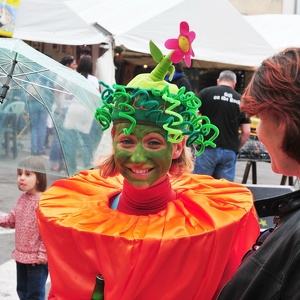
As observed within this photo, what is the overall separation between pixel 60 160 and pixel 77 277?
1.35 m

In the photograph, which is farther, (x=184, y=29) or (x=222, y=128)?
(x=222, y=128)

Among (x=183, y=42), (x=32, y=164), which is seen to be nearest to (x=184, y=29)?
(x=183, y=42)

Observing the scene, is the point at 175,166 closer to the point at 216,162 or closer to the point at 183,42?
the point at 183,42

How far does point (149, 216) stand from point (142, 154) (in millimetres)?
235

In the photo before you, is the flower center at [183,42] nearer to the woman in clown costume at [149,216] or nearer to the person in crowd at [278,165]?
the woman in clown costume at [149,216]

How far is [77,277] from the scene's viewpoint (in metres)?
2.17

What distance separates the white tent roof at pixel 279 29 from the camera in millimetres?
12245

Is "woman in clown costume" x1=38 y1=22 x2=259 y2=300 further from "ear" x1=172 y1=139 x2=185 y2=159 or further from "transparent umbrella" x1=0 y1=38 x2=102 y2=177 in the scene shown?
"transparent umbrella" x1=0 y1=38 x2=102 y2=177

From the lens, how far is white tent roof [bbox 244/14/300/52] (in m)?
12.2

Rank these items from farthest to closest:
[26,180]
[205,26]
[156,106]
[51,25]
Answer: [205,26] < [51,25] < [26,180] < [156,106]

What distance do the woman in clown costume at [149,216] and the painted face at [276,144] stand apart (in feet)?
1.93

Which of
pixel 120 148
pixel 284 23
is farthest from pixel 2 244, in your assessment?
pixel 284 23

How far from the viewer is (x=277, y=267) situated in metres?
1.39

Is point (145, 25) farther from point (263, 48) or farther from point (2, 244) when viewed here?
point (2, 244)
